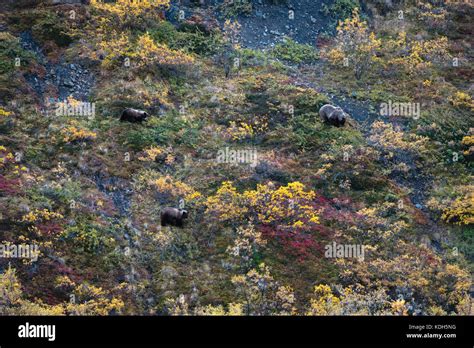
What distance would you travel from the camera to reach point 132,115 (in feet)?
83.2

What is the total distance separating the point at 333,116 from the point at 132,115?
9735 millimetres

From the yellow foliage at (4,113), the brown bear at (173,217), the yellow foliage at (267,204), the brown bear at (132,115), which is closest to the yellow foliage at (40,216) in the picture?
the brown bear at (173,217)

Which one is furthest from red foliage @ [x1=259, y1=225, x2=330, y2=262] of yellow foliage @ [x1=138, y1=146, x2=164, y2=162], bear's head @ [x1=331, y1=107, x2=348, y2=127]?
bear's head @ [x1=331, y1=107, x2=348, y2=127]

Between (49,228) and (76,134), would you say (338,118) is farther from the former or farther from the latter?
(49,228)

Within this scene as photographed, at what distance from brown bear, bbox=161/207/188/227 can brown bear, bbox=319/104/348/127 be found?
32.2 ft

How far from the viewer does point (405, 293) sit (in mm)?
18469

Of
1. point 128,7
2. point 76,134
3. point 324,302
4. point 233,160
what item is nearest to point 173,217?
point 233,160

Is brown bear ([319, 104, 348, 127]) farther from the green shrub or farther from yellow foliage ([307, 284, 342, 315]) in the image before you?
yellow foliage ([307, 284, 342, 315])

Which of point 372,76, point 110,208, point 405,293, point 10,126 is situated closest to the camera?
point 405,293

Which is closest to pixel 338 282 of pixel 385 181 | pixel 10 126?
pixel 385 181

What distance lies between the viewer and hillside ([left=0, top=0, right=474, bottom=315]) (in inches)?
714

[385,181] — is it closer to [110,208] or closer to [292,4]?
[110,208]

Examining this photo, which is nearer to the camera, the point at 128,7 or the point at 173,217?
the point at 173,217

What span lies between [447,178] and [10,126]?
19.5 m
